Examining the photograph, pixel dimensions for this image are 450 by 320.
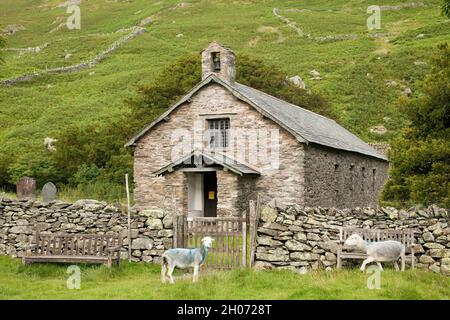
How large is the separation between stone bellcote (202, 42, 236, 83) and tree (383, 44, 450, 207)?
315 inches

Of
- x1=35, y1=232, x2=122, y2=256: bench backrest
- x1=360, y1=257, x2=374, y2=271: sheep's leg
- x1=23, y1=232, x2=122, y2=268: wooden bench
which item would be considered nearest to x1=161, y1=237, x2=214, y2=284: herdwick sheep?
x1=23, y1=232, x2=122, y2=268: wooden bench

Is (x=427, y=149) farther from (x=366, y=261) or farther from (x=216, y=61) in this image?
(x=216, y=61)

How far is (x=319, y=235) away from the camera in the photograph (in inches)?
526

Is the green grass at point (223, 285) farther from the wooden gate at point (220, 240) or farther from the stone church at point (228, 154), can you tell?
the stone church at point (228, 154)

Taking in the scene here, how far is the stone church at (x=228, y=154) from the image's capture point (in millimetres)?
22688

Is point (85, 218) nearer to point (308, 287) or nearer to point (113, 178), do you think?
point (308, 287)

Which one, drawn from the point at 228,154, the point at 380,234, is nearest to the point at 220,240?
the point at 380,234

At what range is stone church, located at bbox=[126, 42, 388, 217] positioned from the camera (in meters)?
22.7

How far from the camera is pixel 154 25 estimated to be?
91.4m

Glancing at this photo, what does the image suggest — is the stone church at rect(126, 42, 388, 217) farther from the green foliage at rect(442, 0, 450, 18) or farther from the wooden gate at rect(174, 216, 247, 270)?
the green foliage at rect(442, 0, 450, 18)

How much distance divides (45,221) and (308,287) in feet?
27.4
